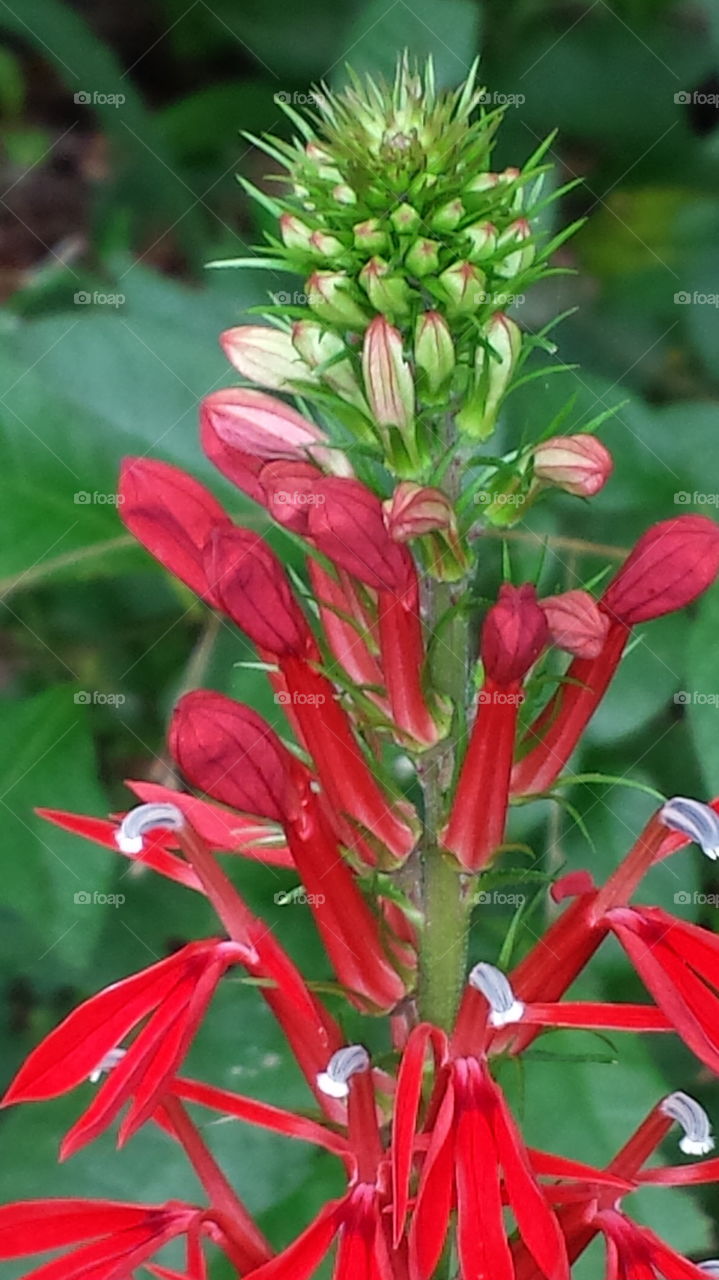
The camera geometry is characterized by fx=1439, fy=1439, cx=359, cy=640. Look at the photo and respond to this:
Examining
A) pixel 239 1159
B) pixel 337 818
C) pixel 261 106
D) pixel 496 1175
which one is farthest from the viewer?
pixel 261 106

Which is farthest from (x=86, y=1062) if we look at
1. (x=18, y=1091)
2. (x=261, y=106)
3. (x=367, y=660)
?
(x=261, y=106)

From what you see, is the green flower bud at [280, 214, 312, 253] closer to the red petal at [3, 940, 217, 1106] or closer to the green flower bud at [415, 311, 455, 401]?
the green flower bud at [415, 311, 455, 401]

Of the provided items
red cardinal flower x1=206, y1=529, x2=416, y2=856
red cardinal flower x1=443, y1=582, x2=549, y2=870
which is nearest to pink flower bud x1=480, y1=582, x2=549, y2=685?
red cardinal flower x1=443, y1=582, x2=549, y2=870

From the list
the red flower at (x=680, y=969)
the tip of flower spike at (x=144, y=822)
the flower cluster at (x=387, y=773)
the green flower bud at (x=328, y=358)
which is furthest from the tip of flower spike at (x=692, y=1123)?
the green flower bud at (x=328, y=358)

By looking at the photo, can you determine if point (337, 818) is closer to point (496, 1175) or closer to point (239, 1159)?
point (496, 1175)

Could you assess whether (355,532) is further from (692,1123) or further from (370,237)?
(692,1123)

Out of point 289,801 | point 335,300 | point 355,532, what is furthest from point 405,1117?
point 335,300
